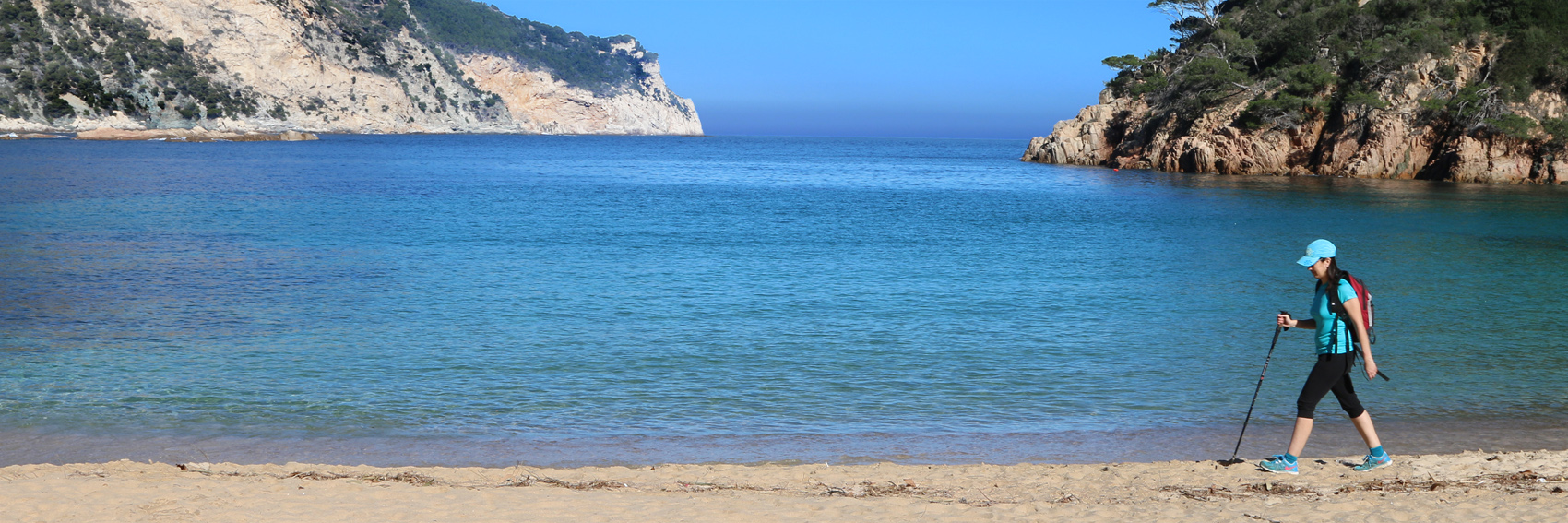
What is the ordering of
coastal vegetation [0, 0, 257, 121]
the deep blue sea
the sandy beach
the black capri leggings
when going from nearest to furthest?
the sandy beach
the black capri leggings
the deep blue sea
coastal vegetation [0, 0, 257, 121]

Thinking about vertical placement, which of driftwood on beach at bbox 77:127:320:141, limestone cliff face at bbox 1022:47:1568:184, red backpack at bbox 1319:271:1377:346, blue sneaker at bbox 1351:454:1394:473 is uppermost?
limestone cliff face at bbox 1022:47:1568:184

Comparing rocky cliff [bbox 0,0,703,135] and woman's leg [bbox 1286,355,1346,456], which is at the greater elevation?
rocky cliff [bbox 0,0,703,135]

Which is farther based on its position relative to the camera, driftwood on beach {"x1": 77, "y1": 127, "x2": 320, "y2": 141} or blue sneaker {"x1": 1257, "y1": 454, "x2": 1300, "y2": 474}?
driftwood on beach {"x1": 77, "y1": 127, "x2": 320, "y2": 141}

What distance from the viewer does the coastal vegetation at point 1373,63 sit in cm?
5288

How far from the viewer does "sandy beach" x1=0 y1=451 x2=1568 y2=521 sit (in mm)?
6121

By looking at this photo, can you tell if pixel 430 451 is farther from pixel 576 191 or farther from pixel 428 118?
pixel 428 118

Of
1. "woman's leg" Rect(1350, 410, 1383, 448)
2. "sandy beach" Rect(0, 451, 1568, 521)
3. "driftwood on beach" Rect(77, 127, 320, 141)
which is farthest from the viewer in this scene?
"driftwood on beach" Rect(77, 127, 320, 141)

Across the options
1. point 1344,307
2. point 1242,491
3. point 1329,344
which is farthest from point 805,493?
point 1344,307

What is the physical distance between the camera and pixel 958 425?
9430 mm

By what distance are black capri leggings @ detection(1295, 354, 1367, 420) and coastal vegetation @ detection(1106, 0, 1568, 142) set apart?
5312cm

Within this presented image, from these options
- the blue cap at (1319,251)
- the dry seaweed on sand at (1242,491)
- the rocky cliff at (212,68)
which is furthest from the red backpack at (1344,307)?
the rocky cliff at (212,68)

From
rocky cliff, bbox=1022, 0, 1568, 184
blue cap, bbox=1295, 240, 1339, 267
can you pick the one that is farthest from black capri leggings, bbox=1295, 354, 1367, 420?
rocky cliff, bbox=1022, 0, 1568, 184

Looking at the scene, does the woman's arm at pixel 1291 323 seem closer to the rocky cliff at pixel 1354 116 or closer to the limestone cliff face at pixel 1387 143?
→ the rocky cliff at pixel 1354 116

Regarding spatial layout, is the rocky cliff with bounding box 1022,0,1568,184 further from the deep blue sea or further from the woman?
the woman
